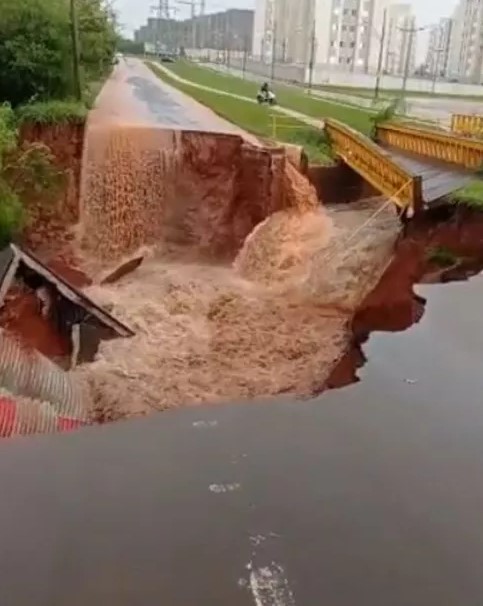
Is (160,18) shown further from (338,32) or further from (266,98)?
(266,98)

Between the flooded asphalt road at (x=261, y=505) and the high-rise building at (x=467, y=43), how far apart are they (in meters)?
60.8

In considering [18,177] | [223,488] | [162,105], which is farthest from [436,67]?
[223,488]

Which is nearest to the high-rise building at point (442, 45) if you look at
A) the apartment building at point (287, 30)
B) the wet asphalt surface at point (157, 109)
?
the apartment building at point (287, 30)

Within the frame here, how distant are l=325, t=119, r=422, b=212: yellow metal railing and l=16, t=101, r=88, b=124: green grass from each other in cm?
608

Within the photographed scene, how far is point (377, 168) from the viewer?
15109 mm

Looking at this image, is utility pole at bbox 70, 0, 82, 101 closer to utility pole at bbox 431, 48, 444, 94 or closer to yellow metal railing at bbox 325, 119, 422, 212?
yellow metal railing at bbox 325, 119, 422, 212

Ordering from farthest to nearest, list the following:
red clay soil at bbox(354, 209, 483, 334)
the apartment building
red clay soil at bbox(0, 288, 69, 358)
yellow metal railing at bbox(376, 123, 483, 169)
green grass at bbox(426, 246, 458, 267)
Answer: the apartment building
yellow metal railing at bbox(376, 123, 483, 169)
green grass at bbox(426, 246, 458, 267)
red clay soil at bbox(354, 209, 483, 334)
red clay soil at bbox(0, 288, 69, 358)

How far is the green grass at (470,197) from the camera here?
43.2 feet

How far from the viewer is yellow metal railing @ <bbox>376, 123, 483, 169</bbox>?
50.0 ft

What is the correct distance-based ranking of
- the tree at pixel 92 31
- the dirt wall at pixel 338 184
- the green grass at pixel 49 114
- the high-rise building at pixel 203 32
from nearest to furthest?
the green grass at pixel 49 114 → the dirt wall at pixel 338 184 → the tree at pixel 92 31 → the high-rise building at pixel 203 32

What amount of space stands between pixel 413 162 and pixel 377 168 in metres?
1.98

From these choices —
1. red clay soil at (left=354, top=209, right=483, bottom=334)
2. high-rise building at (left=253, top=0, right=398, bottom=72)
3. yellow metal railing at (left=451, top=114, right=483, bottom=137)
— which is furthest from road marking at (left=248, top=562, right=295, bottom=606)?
high-rise building at (left=253, top=0, right=398, bottom=72)

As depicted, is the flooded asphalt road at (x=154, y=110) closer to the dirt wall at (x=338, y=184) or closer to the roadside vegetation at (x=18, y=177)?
the dirt wall at (x=338, y=184)

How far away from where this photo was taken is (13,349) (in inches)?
364
